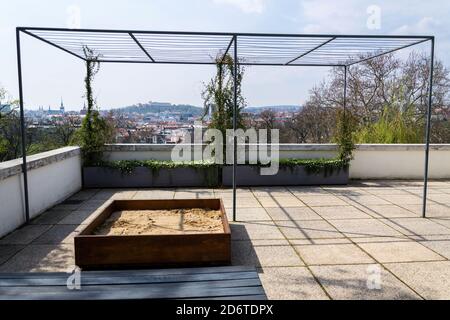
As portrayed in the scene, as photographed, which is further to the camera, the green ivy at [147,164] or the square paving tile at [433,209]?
the green ivy at [147,164]

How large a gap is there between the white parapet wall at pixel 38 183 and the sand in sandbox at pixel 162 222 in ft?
3.98

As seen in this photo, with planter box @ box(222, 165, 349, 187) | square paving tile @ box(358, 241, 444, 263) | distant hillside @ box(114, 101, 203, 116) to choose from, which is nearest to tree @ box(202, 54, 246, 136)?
distant hillside @ box(114, 101, 203, 116)

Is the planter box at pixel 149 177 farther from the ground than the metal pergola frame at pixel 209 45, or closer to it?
closer to it

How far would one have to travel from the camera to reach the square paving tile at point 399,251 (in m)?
3.49

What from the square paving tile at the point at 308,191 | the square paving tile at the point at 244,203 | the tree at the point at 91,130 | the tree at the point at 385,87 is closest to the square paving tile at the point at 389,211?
the square paving tile at the point at 308,191

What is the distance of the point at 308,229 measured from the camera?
4.46m

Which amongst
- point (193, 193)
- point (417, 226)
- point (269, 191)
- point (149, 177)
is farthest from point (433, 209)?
point (149, 177)

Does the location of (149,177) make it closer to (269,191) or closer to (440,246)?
(269,191)

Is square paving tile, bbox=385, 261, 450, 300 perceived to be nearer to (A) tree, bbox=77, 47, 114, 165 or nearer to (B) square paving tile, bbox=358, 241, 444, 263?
(B) square paving tile, bbox=358, 241, 444, 263

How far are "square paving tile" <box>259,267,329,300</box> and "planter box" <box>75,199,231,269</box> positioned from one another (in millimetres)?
463

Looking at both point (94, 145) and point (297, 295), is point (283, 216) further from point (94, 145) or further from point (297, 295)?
point (94, 145)

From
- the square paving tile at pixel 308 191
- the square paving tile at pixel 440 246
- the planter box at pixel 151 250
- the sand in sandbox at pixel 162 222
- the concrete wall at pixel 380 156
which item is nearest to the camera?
the planter box at pixel 151 250

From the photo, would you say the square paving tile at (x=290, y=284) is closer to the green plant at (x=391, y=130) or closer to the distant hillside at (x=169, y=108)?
the distant hillside at (x=169, y=108)

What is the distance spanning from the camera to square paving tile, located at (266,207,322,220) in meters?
5.02
